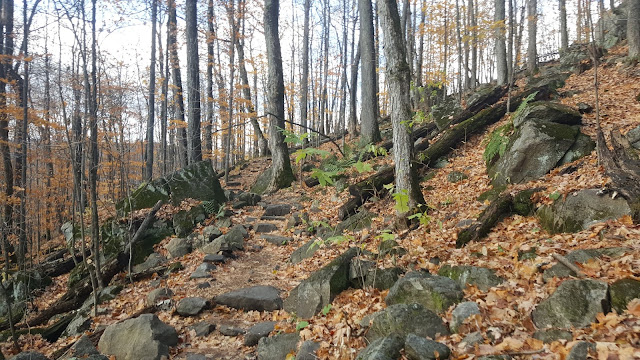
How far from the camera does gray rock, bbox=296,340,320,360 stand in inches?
138

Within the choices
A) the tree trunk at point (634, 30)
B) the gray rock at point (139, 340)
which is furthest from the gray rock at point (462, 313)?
the tree trunk at point (634, 30)

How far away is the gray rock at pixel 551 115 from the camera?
6.85 meters

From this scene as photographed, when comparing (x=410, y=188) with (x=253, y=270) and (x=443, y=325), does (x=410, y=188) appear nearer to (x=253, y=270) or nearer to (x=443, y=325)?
(x=443, y=325)

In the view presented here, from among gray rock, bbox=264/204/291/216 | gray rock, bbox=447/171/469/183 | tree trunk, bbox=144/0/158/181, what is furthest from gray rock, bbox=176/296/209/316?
tree trunk, bbox=144/0/158/181

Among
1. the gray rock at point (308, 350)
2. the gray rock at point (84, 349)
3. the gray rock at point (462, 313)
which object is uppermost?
the gray rock at point (462, 313)

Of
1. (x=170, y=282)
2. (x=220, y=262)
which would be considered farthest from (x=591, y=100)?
(x=170, y=282)

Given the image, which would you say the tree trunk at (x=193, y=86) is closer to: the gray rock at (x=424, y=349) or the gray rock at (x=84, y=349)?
the gray rock at (x=84, y=349)

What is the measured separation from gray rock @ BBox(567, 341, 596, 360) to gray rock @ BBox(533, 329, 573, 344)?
0.21 m

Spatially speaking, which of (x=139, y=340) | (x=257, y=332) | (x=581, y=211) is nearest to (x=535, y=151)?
(x=581, y=211)

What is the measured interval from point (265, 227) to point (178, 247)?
210 cm

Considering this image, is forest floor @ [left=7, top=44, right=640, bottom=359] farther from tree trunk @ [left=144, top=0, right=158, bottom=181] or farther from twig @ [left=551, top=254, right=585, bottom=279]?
tree trunk @ [left=144, top=0, right=158, bottom=181]

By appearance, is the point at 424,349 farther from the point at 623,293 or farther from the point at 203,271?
the point at 203,271

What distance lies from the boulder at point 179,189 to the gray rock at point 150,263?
1798mm

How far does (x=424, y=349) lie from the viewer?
2689 mm
